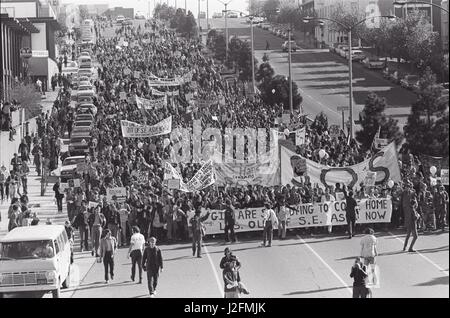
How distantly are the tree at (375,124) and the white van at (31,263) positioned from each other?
2189 centimetres

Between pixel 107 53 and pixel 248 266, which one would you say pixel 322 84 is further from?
pixel 248 266

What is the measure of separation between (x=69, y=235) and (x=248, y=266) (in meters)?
4.53

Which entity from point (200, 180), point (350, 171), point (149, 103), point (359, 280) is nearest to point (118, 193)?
point (200, 180)

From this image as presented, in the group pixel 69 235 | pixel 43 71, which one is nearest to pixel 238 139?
pixel 69 235

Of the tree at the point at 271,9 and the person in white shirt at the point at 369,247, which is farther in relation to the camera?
the tree at the point at 271,9

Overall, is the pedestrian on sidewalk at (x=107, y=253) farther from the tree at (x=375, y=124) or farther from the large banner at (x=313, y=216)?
the tree at (x=375, y=124)

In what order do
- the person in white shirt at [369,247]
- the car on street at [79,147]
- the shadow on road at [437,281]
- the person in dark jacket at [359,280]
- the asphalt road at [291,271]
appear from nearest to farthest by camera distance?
the person in dark jacket at [359,280]
the shadow on road at [437,281]
the person in white shirt at [369,247]
the asphalt road at [291,271]
the car on street at [79,147]

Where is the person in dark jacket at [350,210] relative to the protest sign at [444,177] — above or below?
below

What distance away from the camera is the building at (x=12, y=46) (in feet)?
222

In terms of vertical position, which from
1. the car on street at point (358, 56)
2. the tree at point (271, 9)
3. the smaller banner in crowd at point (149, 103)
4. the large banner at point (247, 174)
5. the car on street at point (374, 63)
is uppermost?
the tree at point (271, 9)

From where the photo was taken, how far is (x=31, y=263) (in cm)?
2098

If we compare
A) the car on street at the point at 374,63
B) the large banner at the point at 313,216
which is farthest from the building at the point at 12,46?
the large banner at the point at 313,216

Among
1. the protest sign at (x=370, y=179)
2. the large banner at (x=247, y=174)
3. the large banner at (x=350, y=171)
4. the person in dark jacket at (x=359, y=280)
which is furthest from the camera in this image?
the large banner at (x=247, y=174)

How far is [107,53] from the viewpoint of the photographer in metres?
92.4
